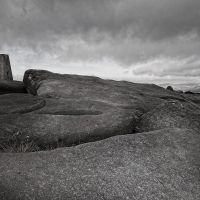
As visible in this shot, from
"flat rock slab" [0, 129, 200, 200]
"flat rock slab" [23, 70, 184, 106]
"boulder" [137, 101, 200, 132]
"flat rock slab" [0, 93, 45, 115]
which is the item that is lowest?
"flat rock slab" [0, 129, 200, 200]

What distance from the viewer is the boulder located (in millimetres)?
13023

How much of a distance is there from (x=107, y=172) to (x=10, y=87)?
632 inches

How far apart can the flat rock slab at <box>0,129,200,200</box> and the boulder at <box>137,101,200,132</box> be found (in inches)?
103

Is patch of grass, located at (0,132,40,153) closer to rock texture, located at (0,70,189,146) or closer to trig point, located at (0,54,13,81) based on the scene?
rock texture, located at (0,70,189,146)

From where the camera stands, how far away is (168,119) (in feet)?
43.9

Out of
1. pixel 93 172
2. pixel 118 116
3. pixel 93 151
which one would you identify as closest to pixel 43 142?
pixel 93 151

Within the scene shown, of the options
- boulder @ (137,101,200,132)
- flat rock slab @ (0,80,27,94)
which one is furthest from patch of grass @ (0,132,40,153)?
flat rock slab @ (0,80,27,94)

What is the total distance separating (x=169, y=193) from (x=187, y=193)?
615mm

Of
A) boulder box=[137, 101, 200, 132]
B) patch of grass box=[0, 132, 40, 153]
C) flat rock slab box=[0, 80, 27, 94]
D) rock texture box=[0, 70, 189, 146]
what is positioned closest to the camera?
patch of grass box=[0, 132, 40, 153]

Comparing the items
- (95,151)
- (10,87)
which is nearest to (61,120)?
(95,151)

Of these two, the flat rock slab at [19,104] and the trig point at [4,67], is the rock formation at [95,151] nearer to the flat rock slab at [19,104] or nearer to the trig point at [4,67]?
the flat rock slab at [19,104]

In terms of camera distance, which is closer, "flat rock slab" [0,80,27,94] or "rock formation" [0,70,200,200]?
"rock formation" [0,70,200,200]

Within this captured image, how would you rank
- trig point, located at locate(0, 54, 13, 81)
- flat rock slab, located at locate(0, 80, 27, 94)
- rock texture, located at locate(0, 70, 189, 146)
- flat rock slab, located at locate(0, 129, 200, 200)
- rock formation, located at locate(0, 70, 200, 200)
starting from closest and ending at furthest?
flat rock slab, located at locate(0, 129, 200, 200) < rock formation, located at locate(0, 70, 200, 200) < rock texture, located at locate(0, 70, 189, 146) < flat rock slab, located at locate(0, 80, 27, 94) < trig point, located at locate(0, 54, 13, 81)

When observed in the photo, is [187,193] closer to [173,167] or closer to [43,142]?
[173,167]
